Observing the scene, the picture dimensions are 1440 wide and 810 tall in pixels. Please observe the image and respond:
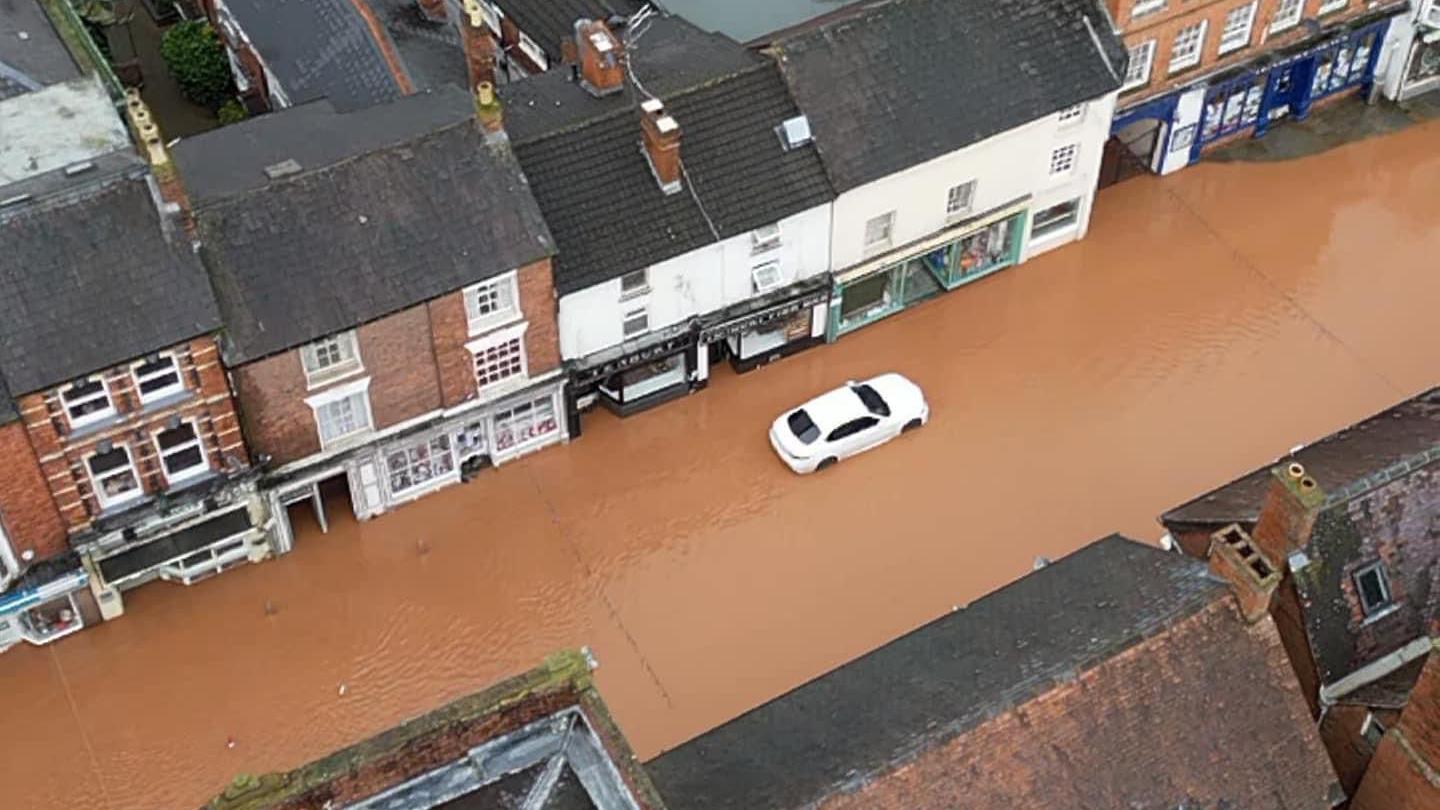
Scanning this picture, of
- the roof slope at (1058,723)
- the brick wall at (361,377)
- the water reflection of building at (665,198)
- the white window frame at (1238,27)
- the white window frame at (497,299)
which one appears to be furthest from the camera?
the white window frame at (1238,27)

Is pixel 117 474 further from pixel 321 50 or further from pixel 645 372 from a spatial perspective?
pixel 321 50

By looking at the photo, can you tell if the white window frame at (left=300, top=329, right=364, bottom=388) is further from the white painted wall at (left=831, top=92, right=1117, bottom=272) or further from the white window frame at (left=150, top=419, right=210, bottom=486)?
the white painted wall at (left=831, top=92, right=1117, bottom=272)

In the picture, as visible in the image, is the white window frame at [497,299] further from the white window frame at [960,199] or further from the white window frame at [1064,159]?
the white window frame at [1064,159]

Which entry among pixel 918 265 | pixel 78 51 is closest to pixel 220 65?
pixel 78 51

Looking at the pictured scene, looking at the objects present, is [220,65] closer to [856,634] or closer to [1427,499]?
[856,634]

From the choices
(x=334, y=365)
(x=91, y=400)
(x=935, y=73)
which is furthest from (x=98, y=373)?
(x=935, y=73)

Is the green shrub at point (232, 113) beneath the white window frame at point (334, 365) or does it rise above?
above

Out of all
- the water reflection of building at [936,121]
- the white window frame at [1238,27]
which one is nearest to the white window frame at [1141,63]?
the water reflection of building at [936,121]

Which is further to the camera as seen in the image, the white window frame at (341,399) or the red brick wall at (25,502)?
the white window frame at (341,399)
